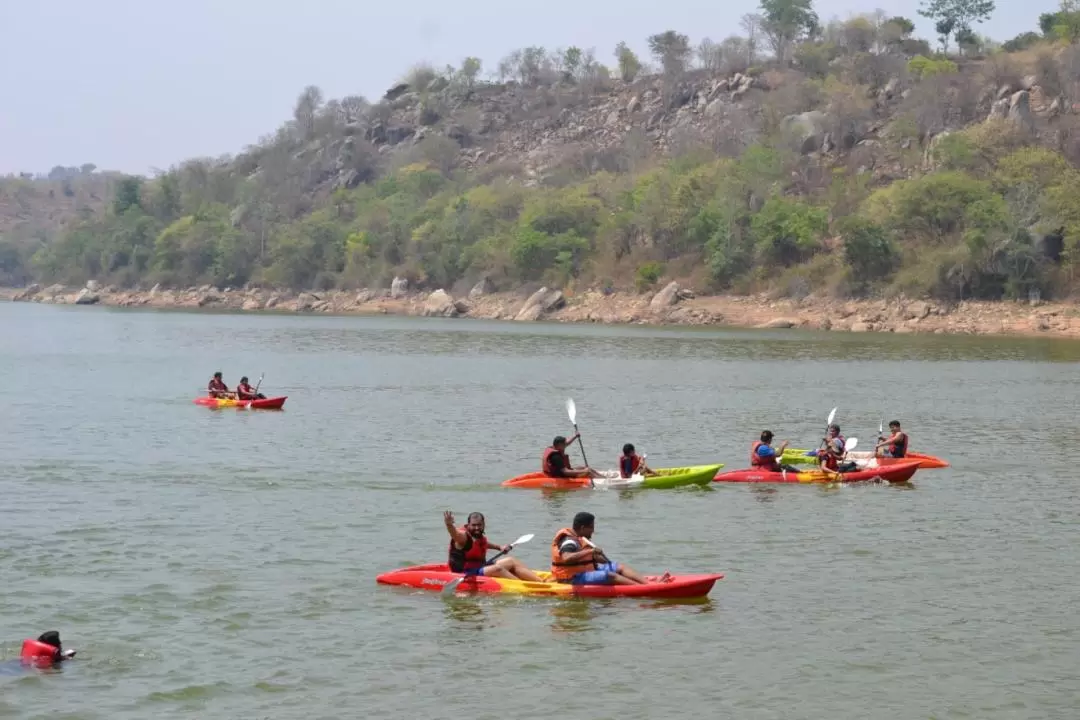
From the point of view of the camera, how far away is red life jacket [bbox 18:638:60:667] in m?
16.2

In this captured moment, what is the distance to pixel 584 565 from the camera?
19766 mm

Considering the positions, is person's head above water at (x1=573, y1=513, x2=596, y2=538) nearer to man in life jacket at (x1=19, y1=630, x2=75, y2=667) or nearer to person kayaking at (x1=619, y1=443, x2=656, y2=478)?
man in life jacket at (x1=19, y1=630, x2=75, y2=667)

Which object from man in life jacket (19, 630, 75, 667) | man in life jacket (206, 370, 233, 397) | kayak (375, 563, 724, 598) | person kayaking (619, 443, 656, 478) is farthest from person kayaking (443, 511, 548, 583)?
man in life jacket (206, 370, 233, 397)

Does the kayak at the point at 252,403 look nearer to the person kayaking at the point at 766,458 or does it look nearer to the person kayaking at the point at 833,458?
the person kayaking at the point at 766,458

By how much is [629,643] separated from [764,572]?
15.2 ft

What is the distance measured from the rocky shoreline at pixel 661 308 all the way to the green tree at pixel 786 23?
187 ft

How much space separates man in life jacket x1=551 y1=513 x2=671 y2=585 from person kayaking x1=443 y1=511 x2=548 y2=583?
1.36ft

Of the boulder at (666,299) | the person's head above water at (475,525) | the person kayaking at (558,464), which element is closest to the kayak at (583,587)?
the person's head above water at (475,525)

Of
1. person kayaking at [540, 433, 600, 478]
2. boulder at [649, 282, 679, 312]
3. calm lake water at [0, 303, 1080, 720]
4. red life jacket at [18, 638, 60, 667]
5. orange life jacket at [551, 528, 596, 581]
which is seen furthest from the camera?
boulder at [649, 282, 679, 312]

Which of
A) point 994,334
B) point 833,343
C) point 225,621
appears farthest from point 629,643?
point 994,334

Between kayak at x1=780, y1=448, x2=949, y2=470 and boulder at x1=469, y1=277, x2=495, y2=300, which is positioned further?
boulder at x1=469, y1=277, x2=495, y2=300

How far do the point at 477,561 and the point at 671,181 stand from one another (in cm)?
9406

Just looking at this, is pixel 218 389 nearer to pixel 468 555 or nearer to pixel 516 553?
pixel 516 553

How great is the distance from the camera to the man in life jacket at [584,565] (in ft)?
64.6
